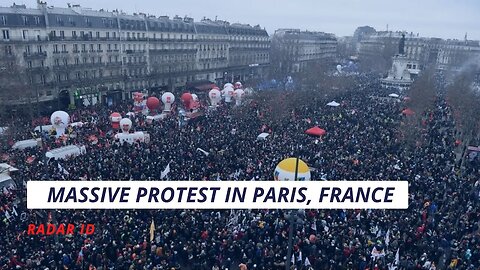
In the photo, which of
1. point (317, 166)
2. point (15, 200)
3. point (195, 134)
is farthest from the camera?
point (195, 134)

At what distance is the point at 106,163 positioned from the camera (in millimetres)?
22703

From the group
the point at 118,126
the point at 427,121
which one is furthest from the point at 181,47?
the point at 427,121

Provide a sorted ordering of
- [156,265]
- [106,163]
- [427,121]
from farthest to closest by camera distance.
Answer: [427,121], [106,163], [156,265]

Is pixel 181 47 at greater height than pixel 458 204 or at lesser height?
greater

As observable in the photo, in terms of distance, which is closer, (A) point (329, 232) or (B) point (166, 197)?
(A) point (329, 232)

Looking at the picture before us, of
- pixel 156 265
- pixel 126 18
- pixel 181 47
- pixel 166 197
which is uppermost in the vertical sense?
pixel 126 18

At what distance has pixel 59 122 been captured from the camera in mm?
30078

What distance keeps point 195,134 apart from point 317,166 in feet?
34.3

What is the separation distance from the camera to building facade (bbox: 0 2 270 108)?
1628 inches

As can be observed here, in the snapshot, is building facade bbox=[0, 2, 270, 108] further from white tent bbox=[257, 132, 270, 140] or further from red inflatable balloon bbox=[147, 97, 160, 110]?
white tent bbox=[257, 132, 270, 140]

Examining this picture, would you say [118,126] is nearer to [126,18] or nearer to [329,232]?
[329,232]
